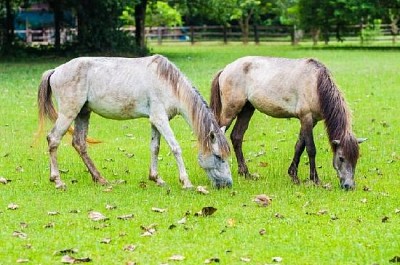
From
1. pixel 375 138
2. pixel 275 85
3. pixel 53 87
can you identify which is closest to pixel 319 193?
pixel 275 85

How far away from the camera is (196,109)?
10.2 meters

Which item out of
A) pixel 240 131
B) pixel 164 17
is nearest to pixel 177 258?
pixel 240 131

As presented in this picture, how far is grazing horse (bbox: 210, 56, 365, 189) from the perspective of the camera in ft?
33.3

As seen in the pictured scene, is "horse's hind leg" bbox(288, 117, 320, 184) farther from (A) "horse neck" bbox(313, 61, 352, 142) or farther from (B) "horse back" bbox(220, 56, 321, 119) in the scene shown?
(A) "horse neck" bbox(313, 61, 352, 142)

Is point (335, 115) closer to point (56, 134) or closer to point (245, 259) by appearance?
point (56, 134)

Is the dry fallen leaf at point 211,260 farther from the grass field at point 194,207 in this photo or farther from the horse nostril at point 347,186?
the horse nostril at point 347,186

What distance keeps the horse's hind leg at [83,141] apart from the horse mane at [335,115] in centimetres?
293

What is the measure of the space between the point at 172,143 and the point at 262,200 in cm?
147

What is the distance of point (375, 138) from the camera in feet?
46.9

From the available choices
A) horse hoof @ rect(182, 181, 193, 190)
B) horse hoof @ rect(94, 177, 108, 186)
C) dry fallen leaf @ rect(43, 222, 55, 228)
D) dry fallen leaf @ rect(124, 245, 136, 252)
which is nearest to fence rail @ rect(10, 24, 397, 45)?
horse hoof @ rect(94, 177, 108, 186)

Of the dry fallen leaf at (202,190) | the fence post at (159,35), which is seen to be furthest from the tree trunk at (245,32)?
the dry fallen leaf at (202,190)

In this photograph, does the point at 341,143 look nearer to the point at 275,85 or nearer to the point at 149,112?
the point at 275,85

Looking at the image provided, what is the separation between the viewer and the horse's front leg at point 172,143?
33.5 ft

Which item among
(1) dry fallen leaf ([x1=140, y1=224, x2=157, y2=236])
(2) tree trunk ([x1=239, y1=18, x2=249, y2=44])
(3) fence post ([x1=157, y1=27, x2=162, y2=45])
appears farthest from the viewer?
(3) fence post ([x1=157, y1=27, x2=162, y2=45])
